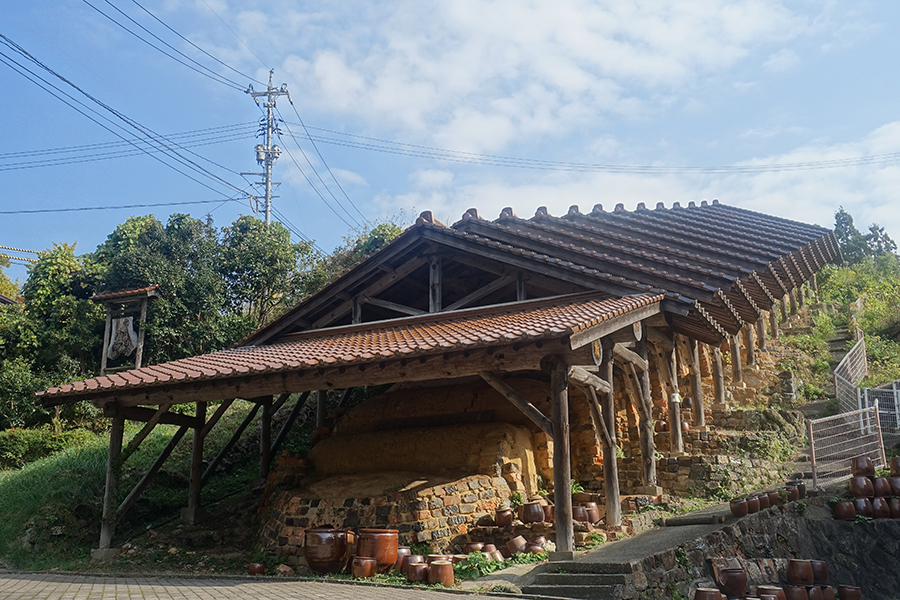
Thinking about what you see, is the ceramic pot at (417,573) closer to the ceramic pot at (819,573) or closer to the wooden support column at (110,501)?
the ceramic pot at (819,573)

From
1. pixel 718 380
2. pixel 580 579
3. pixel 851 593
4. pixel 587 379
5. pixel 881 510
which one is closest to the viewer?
pixel 580 579

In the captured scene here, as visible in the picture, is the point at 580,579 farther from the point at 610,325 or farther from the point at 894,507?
the point at 894,507

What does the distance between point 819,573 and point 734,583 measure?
6.21 ft

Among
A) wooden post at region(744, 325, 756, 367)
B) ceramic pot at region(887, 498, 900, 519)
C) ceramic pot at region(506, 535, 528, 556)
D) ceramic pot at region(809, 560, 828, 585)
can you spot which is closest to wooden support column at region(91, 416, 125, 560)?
ceramic pot at region(506, 535, 528, 556)

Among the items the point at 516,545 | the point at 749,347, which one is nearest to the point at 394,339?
the point at 516,545

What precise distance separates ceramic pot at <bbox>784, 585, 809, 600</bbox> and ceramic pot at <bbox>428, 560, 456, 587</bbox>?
12.4ft

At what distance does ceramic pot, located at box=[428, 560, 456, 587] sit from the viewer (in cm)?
736

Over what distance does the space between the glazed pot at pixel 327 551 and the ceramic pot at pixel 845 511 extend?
23.0 feet

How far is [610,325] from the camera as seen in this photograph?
336 inches

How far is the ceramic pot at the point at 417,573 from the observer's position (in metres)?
7.58

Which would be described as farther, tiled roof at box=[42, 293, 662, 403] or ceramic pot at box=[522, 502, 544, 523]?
ceramic pot at box=[522, 502, 544, 523]

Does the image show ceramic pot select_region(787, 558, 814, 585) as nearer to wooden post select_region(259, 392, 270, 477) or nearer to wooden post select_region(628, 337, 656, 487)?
wooden post select_region(628, 337, 656, 487)

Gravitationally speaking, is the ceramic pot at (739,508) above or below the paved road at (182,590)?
above

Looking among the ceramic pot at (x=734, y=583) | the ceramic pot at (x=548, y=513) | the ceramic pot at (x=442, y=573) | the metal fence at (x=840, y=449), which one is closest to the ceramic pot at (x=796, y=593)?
the ceramic pot at (x=734, y=583)
